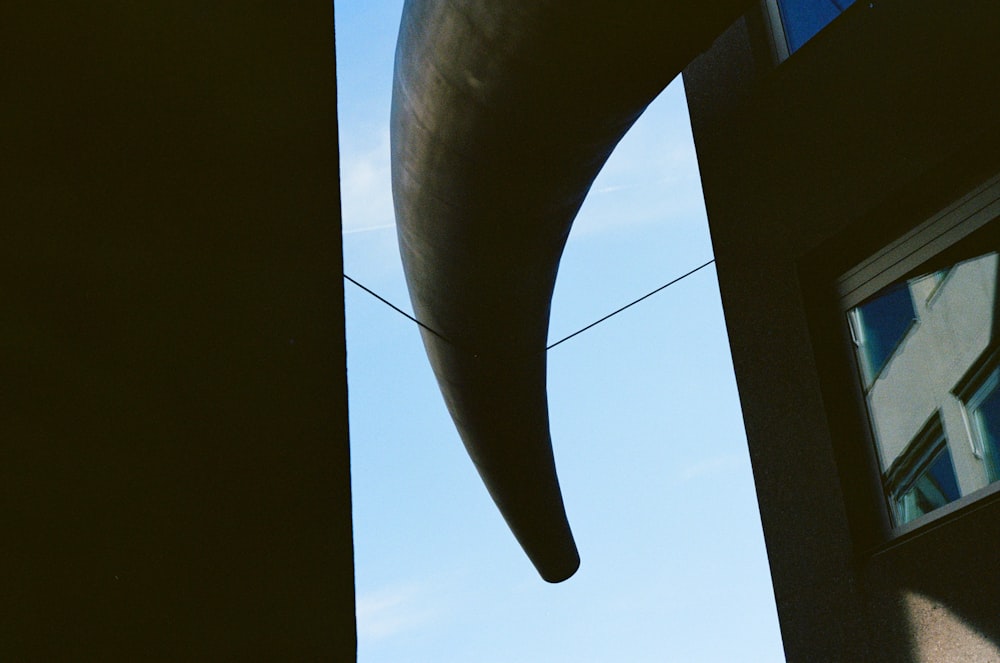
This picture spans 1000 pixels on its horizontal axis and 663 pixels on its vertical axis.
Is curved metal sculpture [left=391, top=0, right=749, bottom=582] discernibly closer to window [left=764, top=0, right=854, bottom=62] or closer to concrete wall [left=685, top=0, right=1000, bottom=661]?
concrete wall [left=685, top=0, right=1000, bottom=661]

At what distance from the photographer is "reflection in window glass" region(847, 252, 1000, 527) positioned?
4906 millimetres

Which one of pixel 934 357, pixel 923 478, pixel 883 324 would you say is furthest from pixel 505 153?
pixel 923 478

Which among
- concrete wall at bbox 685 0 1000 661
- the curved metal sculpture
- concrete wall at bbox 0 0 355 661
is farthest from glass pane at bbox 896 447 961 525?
concrete wall at bbox 0 0 355 661

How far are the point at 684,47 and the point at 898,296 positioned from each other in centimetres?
165

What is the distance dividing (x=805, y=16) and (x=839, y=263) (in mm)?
1697

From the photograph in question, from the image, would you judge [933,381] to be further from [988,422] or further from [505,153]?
[505,153]

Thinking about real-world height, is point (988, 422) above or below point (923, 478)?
above

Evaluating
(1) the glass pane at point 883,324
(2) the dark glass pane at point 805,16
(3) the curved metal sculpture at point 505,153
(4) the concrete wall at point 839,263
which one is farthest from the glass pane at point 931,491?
(2) the dark glass pane at point 805,16

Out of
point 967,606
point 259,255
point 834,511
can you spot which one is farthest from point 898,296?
point 259,255

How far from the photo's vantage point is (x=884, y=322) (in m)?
5.53

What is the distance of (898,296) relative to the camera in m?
5.48

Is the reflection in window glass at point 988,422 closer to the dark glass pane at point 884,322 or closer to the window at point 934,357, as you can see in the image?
the window at point 934,357

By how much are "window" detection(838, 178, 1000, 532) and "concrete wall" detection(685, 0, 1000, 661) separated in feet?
0.36

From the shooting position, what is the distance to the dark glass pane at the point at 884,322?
17.8 feet
